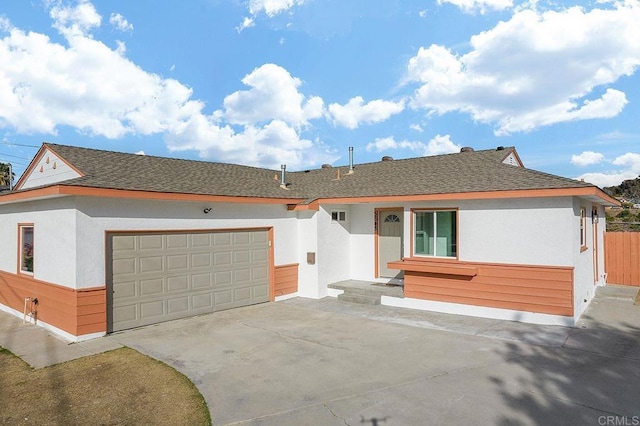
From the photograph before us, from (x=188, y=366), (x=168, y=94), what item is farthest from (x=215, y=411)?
(x=168, y=94)

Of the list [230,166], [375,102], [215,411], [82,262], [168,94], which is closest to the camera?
[215,411]

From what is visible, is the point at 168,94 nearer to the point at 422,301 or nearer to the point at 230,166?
the point at 230,166

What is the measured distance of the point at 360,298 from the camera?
10.8 m

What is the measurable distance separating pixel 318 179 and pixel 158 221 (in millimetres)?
7204

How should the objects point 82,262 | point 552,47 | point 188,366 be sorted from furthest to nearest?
point 552,47 → point 82,262 → point 188,366

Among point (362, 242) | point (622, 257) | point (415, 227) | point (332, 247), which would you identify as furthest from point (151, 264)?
point (622, 257)

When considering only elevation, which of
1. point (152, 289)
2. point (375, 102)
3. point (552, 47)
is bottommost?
point (152, 289)

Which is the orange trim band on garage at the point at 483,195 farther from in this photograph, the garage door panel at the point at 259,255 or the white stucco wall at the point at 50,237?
the white stucco wall at the point at 50,237

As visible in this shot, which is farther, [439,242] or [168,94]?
[168,94]

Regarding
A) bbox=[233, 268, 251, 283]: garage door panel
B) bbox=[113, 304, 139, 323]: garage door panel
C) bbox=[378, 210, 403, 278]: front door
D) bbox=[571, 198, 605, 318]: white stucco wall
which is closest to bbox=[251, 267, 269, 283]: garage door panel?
bbox=[233, 268, 251, 283]: garage door panel

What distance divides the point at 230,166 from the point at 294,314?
6493 mm

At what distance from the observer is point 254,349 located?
682 cm

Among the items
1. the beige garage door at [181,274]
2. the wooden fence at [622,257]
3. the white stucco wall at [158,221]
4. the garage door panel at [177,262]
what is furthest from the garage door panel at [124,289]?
the wooden fence at [622,257]

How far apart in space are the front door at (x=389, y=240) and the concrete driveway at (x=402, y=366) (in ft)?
8.91
